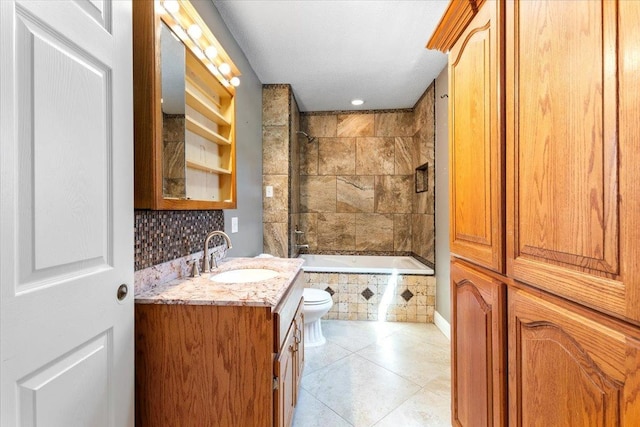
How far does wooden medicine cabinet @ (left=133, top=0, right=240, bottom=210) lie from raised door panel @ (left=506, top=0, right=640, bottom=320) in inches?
49.9

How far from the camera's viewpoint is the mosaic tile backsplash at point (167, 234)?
1.15 meters

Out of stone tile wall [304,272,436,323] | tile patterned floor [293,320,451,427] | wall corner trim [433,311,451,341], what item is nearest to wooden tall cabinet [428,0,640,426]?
tile patterned floor [293,320,451,427]

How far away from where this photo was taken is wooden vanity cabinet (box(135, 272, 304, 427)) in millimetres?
1009

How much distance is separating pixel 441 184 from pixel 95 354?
278 centimetres

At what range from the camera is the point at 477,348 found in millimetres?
1095

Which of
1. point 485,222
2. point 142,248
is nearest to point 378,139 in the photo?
point 485,222

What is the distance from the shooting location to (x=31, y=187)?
2.13ft

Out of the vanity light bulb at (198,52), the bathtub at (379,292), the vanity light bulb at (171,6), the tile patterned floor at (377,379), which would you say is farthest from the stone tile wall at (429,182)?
the vanity light bulb at (171,6)

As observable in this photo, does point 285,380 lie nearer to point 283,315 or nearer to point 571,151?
point 283,315

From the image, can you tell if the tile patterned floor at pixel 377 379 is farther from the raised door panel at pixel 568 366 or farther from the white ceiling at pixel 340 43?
the white ceiling at pixel 340 43

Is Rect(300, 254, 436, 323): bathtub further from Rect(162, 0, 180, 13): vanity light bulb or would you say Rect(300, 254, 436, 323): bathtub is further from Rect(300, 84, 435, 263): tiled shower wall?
Rect(162, 0, 180, 13): vanity light bulb

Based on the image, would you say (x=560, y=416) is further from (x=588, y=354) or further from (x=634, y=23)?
(x=634, y=23)

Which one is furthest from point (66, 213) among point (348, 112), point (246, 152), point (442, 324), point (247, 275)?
point (348, 112)

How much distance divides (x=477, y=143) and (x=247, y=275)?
132 cm
